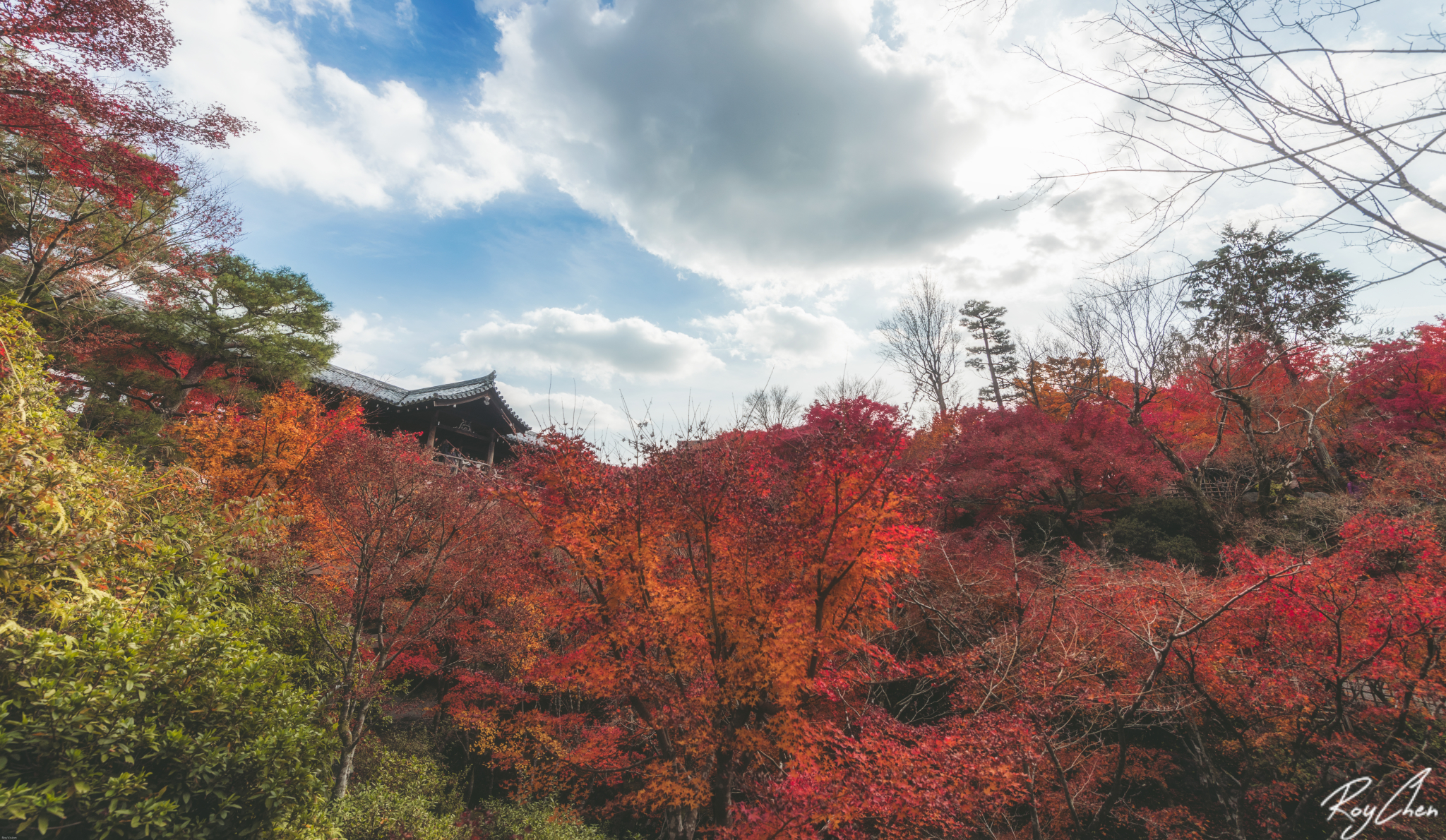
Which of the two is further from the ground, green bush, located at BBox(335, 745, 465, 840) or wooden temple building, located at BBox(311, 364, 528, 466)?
wooden temple building, located at BBox(311, 364, 528, 466)

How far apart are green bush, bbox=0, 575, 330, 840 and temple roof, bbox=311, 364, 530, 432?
16294mm

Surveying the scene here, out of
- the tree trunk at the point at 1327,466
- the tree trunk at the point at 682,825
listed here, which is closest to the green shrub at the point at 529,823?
the tree trunk at the point at 682,825

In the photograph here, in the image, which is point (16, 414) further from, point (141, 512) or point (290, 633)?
point (290, 633)

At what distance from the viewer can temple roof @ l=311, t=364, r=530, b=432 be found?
19922mm

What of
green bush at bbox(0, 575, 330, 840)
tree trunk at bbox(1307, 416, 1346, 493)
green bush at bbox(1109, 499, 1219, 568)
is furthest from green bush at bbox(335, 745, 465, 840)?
tree trunk at bbox(1307, 416, 1346, 493)

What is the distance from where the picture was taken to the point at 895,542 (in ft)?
26.5

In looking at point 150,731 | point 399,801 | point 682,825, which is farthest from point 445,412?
point 150,731

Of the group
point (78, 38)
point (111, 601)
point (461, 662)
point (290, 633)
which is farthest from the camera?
point (461, 662)

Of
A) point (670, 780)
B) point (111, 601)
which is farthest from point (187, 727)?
point (670, 780)

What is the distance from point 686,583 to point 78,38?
1235 centimetres

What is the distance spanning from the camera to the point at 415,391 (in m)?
23.1

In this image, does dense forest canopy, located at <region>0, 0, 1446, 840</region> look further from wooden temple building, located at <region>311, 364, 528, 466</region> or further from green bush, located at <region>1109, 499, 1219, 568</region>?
wooden temple building, located at <region>311, 364, 528, 466</region>

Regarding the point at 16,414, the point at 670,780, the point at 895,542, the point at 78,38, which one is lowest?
the point at 670,780

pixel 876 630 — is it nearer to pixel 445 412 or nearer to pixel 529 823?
pixel 529 823
